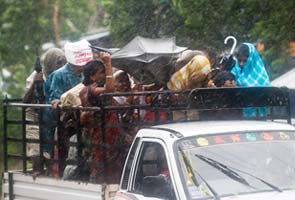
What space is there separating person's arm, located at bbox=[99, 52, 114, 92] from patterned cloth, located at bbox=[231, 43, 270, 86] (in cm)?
149

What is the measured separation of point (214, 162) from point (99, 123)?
1.80 meters

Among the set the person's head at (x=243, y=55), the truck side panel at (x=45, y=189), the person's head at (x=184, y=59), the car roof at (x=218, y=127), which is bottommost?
the truck side panel at (x=45, y=189)

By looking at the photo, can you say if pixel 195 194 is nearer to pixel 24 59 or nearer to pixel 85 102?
pixel 85 102

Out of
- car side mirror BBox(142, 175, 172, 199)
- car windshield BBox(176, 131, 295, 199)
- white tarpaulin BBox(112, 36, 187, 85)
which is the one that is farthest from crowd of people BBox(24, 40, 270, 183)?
car side mirror BBox(142, 175, 172, 199)

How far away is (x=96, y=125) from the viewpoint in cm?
743

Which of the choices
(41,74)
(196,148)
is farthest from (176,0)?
(196,148)

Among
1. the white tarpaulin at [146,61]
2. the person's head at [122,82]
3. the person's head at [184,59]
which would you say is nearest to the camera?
the person's head at [184,59]

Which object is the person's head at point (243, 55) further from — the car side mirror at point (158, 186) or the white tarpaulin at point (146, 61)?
the car side mirror at point (158, 186)

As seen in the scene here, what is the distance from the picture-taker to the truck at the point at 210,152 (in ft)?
18.5

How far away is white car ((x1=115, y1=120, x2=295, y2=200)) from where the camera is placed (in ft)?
18.4

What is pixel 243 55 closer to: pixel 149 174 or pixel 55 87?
pixel 55 87

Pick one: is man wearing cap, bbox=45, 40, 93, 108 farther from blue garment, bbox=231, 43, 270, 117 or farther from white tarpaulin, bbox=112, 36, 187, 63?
blue garment, bbox=231, 43, 270, 117

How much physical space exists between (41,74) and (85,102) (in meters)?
1.83

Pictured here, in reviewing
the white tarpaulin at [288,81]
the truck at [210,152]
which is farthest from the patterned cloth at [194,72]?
the white tarpaulin at [288,81]
